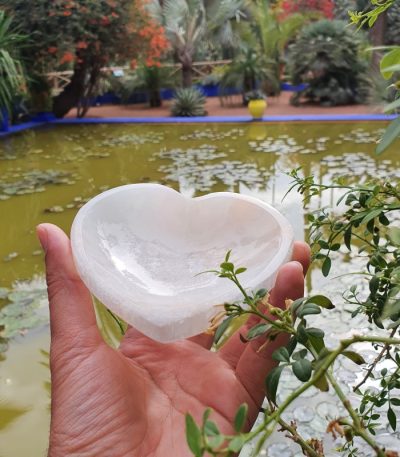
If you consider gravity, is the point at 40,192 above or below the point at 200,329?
below

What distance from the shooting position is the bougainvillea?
42.9 ft

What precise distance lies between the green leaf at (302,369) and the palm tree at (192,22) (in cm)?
901

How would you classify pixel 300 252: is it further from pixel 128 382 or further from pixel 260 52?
Answer: pixel 260 52

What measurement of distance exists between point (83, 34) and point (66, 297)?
6.69 meters

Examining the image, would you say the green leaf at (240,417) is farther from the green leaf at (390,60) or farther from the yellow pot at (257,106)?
the yellow pot at (257,106)

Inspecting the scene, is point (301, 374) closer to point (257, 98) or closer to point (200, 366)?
point (200, 366)

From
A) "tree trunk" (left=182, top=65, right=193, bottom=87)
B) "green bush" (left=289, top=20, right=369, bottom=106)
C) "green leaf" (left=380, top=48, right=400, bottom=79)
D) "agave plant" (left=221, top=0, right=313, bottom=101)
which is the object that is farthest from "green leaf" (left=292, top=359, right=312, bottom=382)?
"tree trunk" (left=182, top=65, right=193, bottom=87)

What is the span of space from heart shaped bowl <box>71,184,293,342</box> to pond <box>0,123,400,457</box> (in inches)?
32.2

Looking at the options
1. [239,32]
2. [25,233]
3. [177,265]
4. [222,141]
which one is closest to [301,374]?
[177,265]

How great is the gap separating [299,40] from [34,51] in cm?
441

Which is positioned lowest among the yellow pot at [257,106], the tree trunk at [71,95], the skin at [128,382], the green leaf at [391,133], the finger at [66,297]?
the yellow pot at [257,106]

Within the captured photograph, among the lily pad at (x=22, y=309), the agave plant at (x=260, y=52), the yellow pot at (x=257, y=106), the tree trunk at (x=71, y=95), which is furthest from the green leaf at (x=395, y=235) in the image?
the agave plant at (x=260, y=52)

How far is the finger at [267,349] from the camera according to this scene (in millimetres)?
662

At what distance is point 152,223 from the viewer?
986mm
